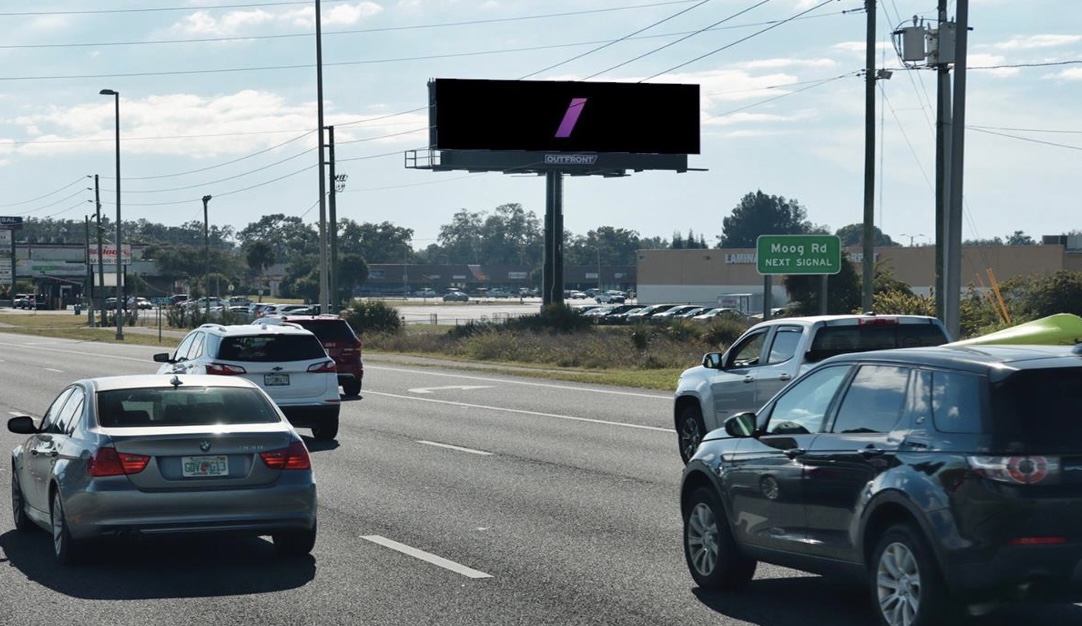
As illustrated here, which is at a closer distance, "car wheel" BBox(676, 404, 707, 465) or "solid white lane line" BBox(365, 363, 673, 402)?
"car wheel" BBox(676, 404, 707, 465)

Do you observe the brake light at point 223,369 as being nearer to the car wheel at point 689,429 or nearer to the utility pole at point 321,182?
the car wheel at point 689,429

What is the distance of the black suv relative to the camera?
7.29m

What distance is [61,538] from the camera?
35.7ft

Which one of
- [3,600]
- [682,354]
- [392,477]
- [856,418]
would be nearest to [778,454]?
[856,418]

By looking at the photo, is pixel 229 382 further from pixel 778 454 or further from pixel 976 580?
pixel 976 580

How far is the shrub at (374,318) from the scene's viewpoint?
6141 cm

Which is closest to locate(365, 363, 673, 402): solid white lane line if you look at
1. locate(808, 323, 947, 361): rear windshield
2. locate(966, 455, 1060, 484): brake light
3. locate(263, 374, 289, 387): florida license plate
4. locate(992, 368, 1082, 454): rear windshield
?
locate(263, 374, 289, 387): florida license plate

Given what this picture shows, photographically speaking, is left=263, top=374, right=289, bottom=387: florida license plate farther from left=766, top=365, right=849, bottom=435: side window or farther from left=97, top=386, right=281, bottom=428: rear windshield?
left=766, top=365, right=849, bottom=435: side window

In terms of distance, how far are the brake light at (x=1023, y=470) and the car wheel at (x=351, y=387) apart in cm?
2377

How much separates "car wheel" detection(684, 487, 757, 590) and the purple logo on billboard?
188 feet

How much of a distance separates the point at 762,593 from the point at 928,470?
2.49 m

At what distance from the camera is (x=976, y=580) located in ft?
24.1

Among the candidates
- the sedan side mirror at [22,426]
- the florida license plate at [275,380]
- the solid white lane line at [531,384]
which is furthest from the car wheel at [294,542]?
the solid white lane line at [531,384]

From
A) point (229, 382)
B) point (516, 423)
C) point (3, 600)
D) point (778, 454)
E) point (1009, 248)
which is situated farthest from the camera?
point (1009, 248)
